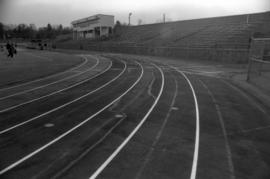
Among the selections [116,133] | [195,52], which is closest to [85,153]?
[116,133]

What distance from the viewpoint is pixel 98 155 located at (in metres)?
6.69

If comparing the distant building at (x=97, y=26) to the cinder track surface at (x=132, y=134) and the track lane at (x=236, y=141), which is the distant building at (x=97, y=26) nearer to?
the cinder track surface at (x=132, y=134)

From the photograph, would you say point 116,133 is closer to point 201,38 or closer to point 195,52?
point 195,52

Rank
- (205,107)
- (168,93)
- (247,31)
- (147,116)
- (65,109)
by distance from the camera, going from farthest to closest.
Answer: (247,31)
(168,93)
(205,107)
(65,109)
(147,116)

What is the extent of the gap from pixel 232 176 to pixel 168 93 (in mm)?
9042

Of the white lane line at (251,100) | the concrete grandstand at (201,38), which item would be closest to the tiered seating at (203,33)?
the concrete grandstand at (201,38)

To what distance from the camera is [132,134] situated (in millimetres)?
8203

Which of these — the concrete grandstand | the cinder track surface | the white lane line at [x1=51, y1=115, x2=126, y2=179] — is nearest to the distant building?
the concrete grandstand

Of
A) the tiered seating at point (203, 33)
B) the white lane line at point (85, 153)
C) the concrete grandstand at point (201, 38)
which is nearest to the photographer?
the white lane line at point (85, 153)

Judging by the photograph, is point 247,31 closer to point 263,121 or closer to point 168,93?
point 168,93

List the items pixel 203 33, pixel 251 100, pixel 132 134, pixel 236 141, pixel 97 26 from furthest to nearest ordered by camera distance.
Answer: pixel 97 26
pixel 203 33
pixel 251 100
pixel 132 134
pixel 236 141

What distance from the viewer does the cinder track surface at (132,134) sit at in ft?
19.7

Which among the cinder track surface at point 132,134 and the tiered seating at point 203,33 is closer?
the cinder track surface at point 132,134

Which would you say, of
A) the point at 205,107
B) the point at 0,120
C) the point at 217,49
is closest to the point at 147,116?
the point at 205,107
